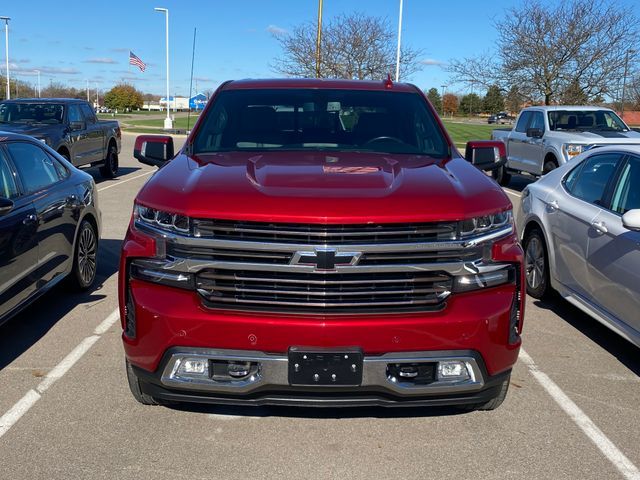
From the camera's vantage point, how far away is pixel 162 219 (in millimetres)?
3426

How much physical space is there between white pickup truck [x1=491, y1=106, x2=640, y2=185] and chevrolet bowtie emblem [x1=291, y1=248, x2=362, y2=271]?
10.8 m

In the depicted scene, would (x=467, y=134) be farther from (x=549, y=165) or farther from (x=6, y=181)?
(x=6, y=181)

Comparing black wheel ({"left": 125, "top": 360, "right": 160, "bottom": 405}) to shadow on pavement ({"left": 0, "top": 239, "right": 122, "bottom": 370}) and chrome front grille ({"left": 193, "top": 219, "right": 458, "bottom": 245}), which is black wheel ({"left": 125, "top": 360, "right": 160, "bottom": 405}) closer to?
chrome front grille ({"left": 193, "top": 219, "right": 458, "bottom": 245})

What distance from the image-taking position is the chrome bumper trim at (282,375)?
3229 millimetres

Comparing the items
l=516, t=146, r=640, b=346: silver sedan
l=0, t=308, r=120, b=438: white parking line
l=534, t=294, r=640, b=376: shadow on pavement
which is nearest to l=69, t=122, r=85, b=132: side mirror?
l=0, t=308, r=120, b=438: white parking line

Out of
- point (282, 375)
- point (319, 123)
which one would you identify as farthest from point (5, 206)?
point (282, 375)

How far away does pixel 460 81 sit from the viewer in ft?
92.7

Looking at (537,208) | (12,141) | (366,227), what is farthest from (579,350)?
(12,141)

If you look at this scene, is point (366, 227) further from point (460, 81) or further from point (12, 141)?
point (460, 81)

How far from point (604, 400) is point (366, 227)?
2214mm

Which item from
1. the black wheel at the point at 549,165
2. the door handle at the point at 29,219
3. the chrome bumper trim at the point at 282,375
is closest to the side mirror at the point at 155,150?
the door handle at the point at 29,219

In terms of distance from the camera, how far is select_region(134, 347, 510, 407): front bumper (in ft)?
10.6

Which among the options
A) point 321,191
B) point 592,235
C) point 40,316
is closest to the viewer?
point 321,191

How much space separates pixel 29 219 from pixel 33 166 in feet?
2.64
